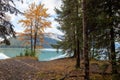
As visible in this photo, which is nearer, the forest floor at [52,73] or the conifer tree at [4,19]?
the forest floor at [52,73]

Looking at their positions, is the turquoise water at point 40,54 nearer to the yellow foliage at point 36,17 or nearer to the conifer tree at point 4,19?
the yellow foliage at point 36,17

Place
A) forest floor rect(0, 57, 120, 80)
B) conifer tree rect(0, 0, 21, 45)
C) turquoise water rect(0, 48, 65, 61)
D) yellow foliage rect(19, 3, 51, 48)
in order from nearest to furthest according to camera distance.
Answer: forest floor rect(0, 57, 120, 80) < conifer tree rect(0, 0, 21, 45) < yellow foliage rect(19, 3, 51, 48) < turquoise water rect(0, 48, 65, 61)

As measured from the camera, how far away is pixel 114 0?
11.1 m

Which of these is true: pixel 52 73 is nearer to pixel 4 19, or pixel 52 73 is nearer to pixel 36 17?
pixel 4 19

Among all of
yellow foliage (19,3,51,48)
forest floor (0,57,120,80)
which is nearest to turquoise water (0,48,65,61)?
yellow foliage (19,3,51,48)

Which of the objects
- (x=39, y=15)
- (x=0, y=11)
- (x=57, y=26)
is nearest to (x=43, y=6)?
(x=39, y=15)

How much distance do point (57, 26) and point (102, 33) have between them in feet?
72.7

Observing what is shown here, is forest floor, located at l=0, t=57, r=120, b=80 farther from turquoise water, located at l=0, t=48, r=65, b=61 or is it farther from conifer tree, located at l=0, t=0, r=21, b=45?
turquoise water, located at l=0, t=48, r=65, b=61

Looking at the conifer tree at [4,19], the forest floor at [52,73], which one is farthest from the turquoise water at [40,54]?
the forest floor at [52,73]

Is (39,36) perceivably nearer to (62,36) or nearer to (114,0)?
(62,36)

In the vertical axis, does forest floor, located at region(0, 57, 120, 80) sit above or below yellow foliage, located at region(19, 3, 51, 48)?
below

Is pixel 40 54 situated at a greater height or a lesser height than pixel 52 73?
lesser

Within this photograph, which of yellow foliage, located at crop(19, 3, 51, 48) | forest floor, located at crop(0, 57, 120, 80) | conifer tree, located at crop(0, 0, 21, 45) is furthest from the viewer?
yellow foliage, located at crop(19, 3, 51, 48)

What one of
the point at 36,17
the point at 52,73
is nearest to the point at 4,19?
the point at 52,73
